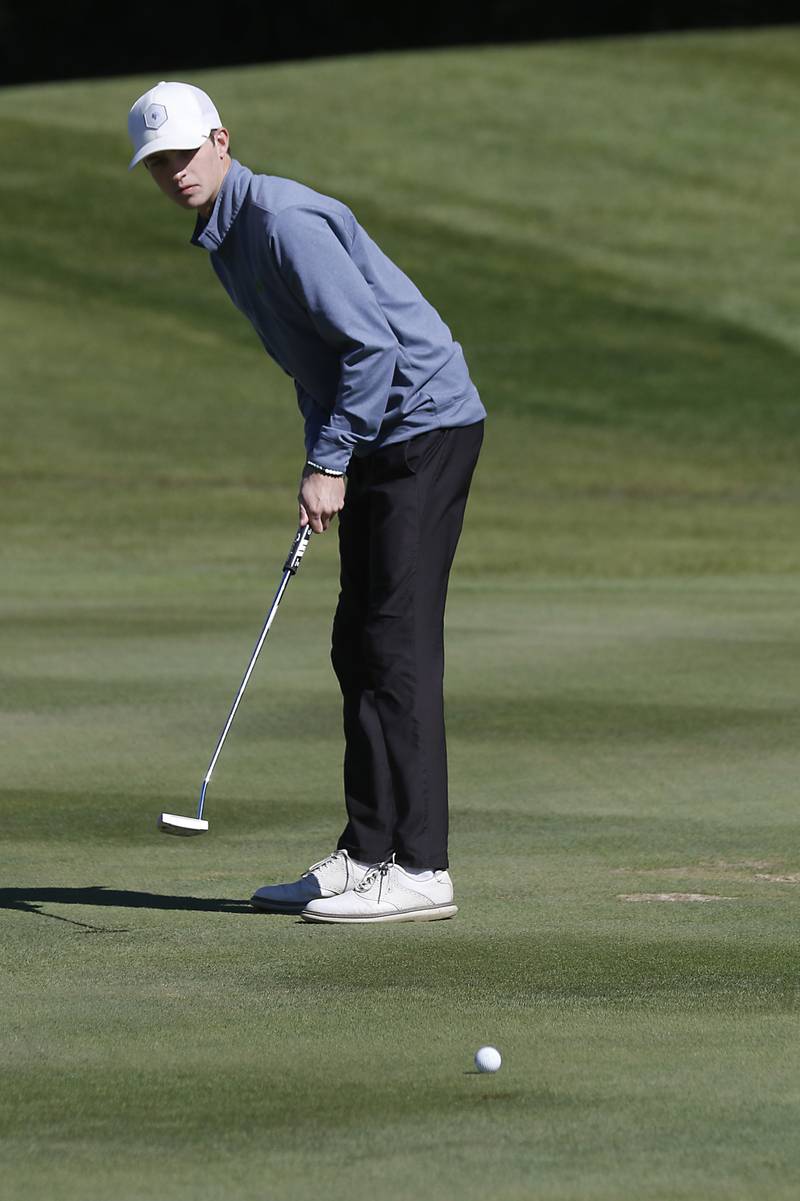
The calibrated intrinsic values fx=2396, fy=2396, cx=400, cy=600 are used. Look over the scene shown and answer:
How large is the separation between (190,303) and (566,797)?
23.2 meters

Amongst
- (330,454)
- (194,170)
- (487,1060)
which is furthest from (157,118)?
(487,1060)

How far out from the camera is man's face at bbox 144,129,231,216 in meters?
5.43

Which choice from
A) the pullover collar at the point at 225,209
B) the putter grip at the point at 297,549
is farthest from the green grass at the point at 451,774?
the pullover collar at the point at 225,209

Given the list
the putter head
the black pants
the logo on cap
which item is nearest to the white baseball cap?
the logo on cap

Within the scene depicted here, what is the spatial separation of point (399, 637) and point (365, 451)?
1.49 feet

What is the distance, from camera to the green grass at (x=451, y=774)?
3846 mm

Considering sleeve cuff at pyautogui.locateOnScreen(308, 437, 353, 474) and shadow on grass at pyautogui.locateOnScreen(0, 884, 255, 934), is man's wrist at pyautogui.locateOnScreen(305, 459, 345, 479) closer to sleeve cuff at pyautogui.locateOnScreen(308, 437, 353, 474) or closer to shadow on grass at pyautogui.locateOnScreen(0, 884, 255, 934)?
sleeve cuff at pyautogui.locateOnScreen(308, 437, 353, 474)

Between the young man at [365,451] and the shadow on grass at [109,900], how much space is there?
128 mm

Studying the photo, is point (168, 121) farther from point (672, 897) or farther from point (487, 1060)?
point (487, 1060)

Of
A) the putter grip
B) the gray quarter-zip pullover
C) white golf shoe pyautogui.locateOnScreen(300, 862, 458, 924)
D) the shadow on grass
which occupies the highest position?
the gray quarter-zip pullover

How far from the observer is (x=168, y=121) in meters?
5.36

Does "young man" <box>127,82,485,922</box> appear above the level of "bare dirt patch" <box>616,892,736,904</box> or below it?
above

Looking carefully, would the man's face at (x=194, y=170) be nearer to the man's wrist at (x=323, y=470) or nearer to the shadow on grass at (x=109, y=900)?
the man's wrist at (x=323, y=470)

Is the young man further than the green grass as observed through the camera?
Yes
